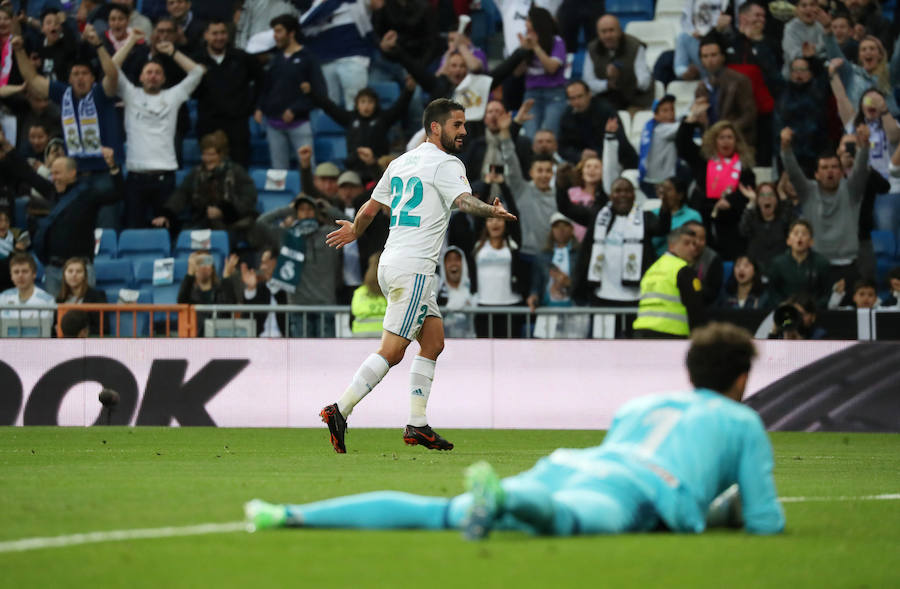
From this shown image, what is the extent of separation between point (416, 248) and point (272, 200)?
8946 mm

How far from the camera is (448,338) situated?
1692 centimetres

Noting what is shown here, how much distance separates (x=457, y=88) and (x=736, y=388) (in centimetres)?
1409

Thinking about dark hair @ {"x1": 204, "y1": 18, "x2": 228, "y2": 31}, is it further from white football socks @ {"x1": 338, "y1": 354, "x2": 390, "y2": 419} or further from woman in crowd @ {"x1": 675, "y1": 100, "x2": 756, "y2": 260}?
white football socks @ {"x1": 338, "y1": 354, "x2": 390, "y2": 419}

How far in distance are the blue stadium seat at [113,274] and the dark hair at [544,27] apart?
6.28m

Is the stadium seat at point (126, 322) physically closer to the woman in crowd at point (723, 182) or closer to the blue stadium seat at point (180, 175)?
the blue stadium seat at point (180, 175)

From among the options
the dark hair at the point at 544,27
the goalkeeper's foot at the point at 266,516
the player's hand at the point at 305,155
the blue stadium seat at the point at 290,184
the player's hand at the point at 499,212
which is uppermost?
the dark hair at the point at 544,27

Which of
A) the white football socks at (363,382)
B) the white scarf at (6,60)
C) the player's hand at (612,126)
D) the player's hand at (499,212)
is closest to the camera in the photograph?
the player's hand at (499,212)

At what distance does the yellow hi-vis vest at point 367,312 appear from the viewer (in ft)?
54.7

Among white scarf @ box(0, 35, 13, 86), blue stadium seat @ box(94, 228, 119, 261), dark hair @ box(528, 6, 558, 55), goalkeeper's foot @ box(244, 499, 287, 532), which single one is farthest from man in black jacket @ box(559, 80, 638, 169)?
goalkeeper's foot @ box(244, 499, 287, 532)

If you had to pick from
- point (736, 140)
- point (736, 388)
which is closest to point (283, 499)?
point (736, 388)

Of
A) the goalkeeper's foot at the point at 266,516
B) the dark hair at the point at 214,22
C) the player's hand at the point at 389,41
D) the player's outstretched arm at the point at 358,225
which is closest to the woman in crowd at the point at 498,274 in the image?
the player's hand at the point at 389,41

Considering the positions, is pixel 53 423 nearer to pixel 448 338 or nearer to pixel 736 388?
pixel 448 338

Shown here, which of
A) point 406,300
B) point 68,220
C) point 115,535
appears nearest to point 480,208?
point 406,300

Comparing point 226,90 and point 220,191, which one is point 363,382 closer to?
point 220,191
